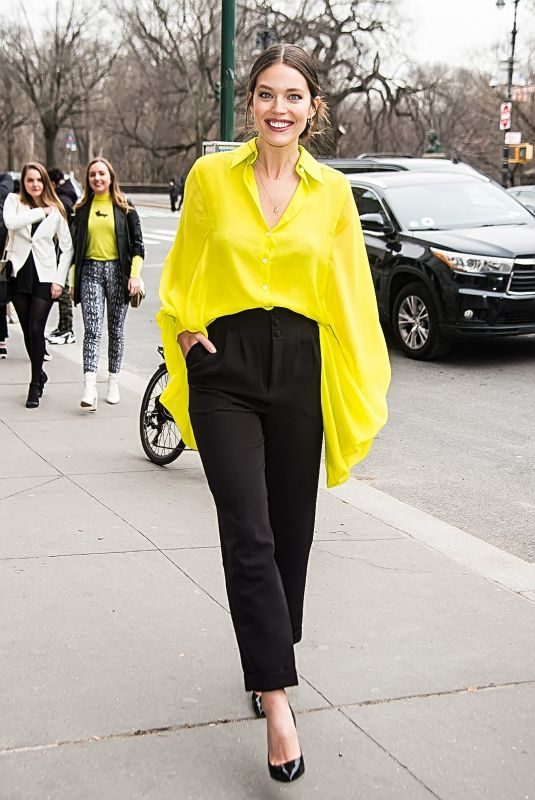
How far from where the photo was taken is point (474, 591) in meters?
4.91

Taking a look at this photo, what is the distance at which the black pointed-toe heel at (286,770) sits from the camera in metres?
3.18

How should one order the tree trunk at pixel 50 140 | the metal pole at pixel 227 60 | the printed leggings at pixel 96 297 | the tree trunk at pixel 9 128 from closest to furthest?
the printed leggings at pixel 96 297, the metal pole at pixel 227 60, the tree trunk at pixel 50 140, the tree trunk at pixel 9 128

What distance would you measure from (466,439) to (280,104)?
17.4ft

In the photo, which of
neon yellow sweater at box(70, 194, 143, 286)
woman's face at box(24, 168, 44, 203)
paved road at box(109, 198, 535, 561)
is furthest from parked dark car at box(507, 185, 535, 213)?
neon yellow sweater at box(70, 194, 143, 286)

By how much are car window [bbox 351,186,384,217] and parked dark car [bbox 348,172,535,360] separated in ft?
0.04

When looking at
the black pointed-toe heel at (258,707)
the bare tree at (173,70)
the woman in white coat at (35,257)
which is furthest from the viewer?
the bare tree at (173,70)

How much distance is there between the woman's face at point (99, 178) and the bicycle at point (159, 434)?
6.80 ft

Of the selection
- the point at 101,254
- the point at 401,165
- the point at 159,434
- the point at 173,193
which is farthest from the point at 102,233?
the point at 173,193

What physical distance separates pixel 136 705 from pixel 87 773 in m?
0.47

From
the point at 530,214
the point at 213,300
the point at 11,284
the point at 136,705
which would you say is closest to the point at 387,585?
the point at 136,705

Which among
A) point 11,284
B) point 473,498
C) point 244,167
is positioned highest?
point 244,167

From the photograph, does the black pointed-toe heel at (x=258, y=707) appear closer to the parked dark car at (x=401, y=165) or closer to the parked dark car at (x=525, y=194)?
the parked dark car at (x=401, y=165)

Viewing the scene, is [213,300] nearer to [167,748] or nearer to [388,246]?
[167,748]

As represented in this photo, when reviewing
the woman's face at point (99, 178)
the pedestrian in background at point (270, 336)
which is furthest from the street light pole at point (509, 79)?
the pedestrian in background at point (270, 336)
